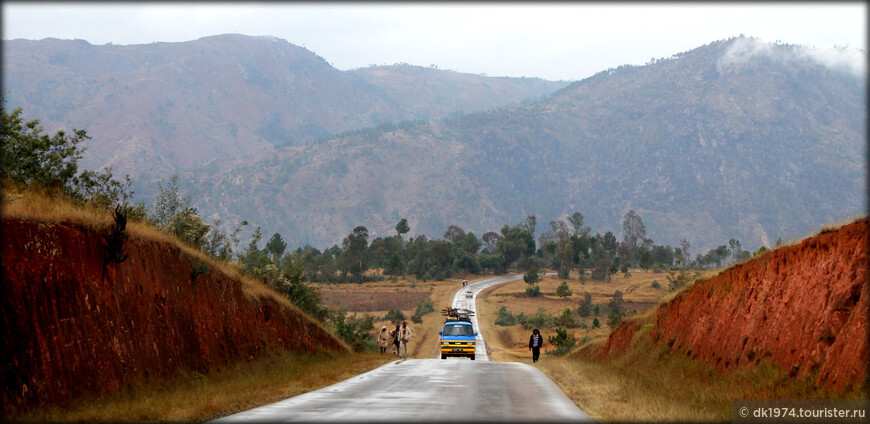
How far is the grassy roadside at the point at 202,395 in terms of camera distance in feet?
39.8

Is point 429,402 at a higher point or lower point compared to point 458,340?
higher

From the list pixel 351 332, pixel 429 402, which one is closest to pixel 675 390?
pixel 429 402

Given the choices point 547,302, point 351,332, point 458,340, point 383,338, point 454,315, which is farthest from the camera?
point 547,302

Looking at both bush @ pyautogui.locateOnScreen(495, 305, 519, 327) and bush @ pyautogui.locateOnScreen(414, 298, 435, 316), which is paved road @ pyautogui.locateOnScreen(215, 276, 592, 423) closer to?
bush @ pyautogui.locateOnScreen(495, 305, 519, 327)

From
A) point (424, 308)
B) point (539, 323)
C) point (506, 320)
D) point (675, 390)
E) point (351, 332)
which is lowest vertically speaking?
point (506, 320)

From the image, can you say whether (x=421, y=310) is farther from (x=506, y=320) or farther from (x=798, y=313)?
(x=798, y=313)

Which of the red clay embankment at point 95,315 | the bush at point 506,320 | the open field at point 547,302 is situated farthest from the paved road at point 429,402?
the bush at point 506,320

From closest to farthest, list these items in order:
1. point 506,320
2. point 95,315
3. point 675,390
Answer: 1. point 95,315
2. point 675,390
3. point 506,320

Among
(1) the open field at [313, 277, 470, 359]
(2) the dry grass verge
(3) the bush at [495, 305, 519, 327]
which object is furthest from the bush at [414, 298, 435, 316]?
(2) the dry grass verge

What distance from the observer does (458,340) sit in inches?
1478

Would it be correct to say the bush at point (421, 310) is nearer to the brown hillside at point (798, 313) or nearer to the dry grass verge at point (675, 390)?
the dry grass verge at point (675, 390)

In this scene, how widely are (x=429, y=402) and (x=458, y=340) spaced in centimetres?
2379

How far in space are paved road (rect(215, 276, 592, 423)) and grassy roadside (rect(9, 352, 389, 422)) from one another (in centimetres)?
69

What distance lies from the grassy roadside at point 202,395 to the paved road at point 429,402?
0.69 m
